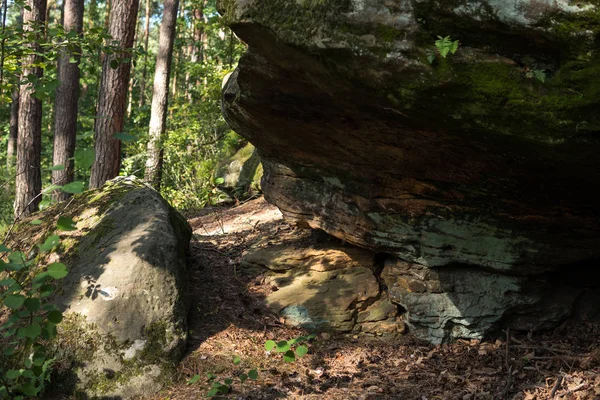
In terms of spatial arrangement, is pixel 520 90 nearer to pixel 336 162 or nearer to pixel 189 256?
pixel 336 162

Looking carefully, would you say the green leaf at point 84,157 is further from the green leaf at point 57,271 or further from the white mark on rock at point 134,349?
the white mark on rock at point 134,349

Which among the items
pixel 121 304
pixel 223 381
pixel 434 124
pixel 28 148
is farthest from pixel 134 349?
pixel 28 148

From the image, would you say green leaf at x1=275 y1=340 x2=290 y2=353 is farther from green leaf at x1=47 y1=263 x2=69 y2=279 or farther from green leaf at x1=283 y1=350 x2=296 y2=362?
green leaf at x1=47 y1=263 x2=69 y2=279

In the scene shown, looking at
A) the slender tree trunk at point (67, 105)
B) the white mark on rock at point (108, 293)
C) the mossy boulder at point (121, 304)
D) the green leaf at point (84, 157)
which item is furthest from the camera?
the slender tree trunk at point (67, 105)

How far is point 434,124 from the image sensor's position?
147 inches

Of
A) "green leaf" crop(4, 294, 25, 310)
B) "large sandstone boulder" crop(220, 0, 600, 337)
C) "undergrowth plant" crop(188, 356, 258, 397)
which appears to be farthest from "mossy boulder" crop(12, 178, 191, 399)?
"green leaf" crop(4, 294, 25, 310)

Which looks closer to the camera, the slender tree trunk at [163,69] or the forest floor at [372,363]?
the forest floor at [372,363]

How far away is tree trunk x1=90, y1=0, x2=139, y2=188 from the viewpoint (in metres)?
8.93

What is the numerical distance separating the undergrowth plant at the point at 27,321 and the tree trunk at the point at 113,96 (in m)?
3.37

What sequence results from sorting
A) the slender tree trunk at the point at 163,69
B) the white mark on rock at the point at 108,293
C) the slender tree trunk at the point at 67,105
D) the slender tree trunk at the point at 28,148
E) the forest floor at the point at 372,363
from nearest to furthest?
the forest floor at the point at 372,363 < the white mark on rock at the point at 108,293 < the slender tree trunk at the point at 28,148 < the slender tree trunk at the point at 67,105 < the slender tree trunk at the point at 163,69

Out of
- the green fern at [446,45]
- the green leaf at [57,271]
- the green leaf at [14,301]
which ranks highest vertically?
the green fern at [446,45]

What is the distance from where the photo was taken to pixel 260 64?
413 centimetres

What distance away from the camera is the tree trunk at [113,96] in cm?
893

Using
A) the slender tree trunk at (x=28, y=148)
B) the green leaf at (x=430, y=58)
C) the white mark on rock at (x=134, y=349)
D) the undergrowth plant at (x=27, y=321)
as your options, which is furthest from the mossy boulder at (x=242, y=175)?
the green leaf at (x=430, y=58)
